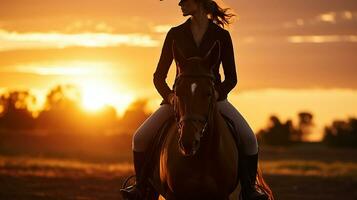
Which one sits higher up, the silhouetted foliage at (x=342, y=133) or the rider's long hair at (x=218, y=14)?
the rider's long hair at (x=218, y=14)

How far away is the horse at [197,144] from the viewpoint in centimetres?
803

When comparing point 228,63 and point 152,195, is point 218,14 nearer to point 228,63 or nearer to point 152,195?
point 228,63

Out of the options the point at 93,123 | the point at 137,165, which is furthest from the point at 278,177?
the point at 93,123

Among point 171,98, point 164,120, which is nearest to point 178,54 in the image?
point 171,98

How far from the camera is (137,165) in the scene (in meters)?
9.85

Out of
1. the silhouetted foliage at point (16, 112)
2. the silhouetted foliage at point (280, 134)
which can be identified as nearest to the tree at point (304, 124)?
the silhouetted foliage at point (280, 134)

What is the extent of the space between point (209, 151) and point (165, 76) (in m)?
1.08

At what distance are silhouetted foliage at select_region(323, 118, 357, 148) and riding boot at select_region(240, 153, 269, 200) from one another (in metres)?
93.6

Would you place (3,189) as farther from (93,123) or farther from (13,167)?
(93,123)

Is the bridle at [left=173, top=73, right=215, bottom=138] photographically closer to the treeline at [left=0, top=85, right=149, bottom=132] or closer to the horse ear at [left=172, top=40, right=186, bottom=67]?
the horse ear at [left=172, top=40, right=186, bottom=67]

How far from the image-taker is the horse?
803cm

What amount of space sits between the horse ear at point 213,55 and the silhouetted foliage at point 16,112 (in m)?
92.3

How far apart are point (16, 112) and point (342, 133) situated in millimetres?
37302

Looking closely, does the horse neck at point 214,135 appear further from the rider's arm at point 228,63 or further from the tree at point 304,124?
the tree at point 304,124
